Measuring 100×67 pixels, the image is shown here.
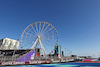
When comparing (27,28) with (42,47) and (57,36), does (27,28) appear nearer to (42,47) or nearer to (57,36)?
(42,47)

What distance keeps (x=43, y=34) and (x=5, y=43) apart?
75229 mm

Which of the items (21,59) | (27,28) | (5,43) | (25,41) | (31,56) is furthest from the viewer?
(5,43)

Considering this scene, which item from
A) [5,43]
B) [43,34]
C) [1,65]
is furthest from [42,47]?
[5,43]

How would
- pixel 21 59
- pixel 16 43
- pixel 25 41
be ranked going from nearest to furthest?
1. pixel 21 59
2. pixel 25 41
3. pixel 16 43

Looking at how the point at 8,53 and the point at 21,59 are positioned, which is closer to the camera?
the point at 21,59

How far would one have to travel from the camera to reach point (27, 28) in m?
51.1

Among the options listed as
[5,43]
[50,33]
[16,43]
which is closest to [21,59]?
[50,33]

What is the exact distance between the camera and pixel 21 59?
126 feet

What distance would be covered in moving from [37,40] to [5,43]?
73753mm

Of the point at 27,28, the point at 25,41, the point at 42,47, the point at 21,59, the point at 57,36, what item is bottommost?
the point at 21,59

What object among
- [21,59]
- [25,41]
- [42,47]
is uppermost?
[25,41]

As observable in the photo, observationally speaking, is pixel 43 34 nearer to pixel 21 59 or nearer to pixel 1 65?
pixel 21 59

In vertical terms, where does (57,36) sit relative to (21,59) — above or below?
above

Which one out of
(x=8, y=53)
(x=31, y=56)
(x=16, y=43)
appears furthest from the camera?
(x=16, y=43)
